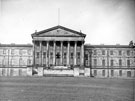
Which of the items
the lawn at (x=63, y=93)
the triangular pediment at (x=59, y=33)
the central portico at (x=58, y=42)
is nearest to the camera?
the lawn at (x=63, y=93)

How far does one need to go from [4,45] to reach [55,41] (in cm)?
1684

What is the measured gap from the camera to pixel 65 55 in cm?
5116

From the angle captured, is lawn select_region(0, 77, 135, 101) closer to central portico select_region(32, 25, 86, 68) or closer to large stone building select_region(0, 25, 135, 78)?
central portico select_region(32, 25, 86, 68)

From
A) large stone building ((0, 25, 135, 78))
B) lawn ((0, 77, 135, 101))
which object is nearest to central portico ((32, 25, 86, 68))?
large stone building ((0, 25, 135, 78))

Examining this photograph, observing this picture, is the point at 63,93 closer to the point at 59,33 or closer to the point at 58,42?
the point at 59,33

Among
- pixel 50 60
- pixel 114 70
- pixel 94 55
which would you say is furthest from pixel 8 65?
pixel 114 70

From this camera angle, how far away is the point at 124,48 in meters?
56.2

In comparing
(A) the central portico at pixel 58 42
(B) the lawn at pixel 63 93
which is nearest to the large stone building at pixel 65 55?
(A) the central portico at pixel 58 42

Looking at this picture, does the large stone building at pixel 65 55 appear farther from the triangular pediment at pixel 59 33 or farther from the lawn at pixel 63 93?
the lawn at pixel 63 93

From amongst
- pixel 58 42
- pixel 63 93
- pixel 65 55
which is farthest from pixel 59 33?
pixel 63 93

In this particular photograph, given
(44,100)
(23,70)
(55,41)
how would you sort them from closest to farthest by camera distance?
1. (44,100)
2. (55,41)
3. (23,70)

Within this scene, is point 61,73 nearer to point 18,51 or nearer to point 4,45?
point 18,51

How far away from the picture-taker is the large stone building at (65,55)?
49.1 meters

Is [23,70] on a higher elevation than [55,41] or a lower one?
lower
